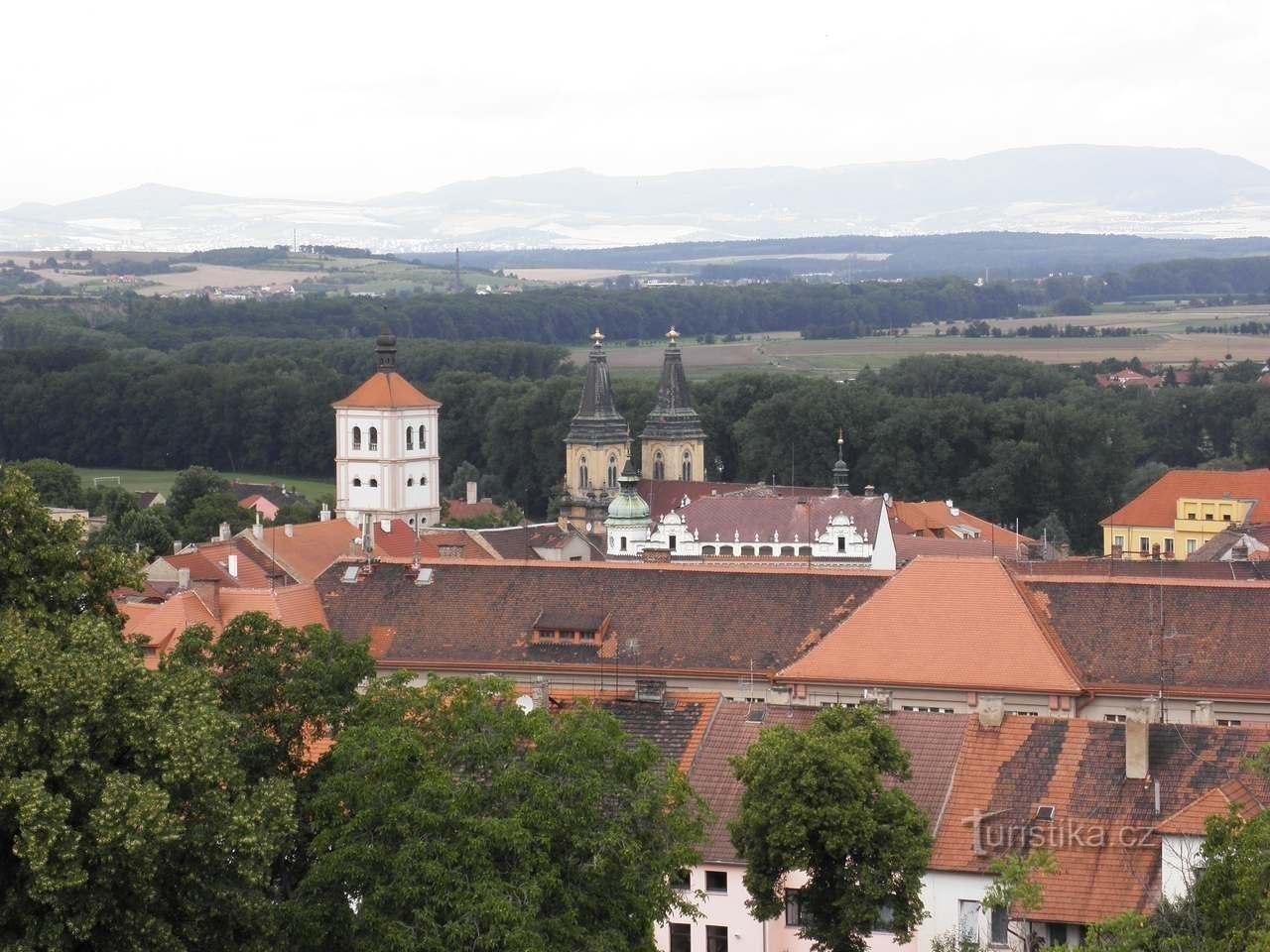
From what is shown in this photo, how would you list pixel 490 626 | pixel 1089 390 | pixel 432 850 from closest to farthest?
1. pixel 432 850
2. pixel 490 626
3. pixel 1089 390

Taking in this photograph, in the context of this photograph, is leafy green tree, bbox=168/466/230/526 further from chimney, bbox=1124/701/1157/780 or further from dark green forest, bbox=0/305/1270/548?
chimney, bbox=1124/701/1157/780

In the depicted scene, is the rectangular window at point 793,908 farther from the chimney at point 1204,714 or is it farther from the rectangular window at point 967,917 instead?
the chimney at point 1204,714

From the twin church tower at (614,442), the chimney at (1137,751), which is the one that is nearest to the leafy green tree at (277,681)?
the chimney at (1137,751)

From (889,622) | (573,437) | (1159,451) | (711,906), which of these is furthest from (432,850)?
(1159,451)

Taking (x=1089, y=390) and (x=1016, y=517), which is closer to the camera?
(x=1016, y=517)

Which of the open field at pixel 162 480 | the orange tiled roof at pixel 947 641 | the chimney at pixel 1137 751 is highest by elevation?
the chimney at pixel 1137 751

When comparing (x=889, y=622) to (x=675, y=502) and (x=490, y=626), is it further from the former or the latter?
(x=675, y=502)

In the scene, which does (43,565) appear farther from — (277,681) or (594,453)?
(594,453)
